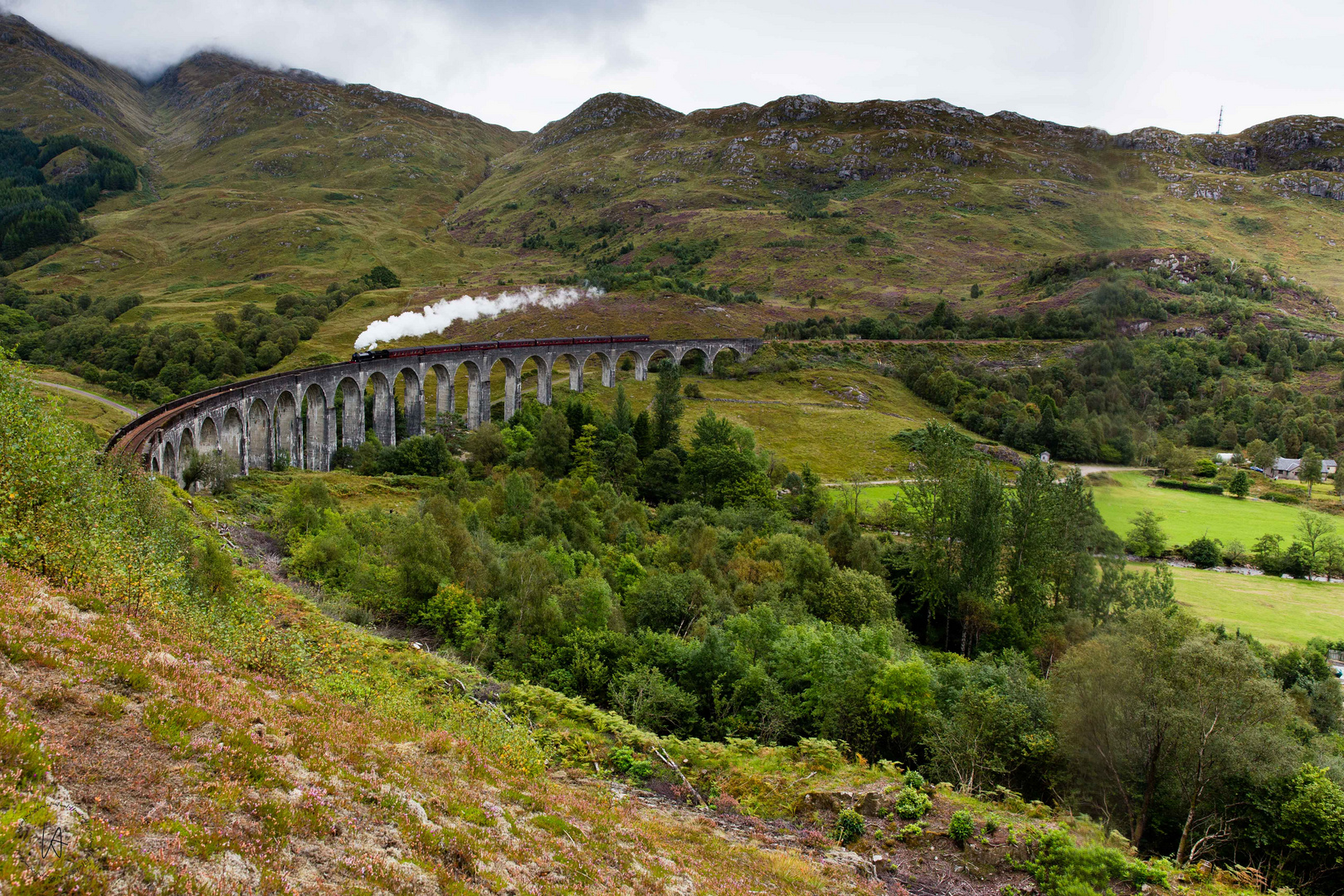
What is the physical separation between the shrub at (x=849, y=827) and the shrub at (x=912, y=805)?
104 centimetres

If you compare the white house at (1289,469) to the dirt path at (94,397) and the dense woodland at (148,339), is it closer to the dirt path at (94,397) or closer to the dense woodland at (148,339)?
the dirt path at (94,397)

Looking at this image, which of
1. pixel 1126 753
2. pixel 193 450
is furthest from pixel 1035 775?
pixel 193 450

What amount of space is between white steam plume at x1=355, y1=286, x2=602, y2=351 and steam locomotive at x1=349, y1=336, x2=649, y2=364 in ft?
73.0

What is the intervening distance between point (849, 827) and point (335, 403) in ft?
254

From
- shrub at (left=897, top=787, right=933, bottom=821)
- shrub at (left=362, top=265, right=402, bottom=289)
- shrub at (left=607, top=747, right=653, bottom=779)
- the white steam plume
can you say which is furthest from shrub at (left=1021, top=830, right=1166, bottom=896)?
shrub at (left=362, top=265, right=402, bottom=289)

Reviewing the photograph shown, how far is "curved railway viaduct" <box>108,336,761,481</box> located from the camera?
4747 centimetres

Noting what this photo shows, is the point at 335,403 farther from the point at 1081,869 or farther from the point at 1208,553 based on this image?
the point at 1208,553

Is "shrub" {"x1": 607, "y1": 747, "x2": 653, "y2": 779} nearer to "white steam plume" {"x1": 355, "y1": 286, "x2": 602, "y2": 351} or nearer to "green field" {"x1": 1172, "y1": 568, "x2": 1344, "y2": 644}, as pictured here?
"green field" {"x1": 1172, "y1": 568, "x2": 1344, "y2": 644}

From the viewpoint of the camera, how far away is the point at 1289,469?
19188mm

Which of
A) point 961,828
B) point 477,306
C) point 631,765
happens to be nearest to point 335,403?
point 477,306

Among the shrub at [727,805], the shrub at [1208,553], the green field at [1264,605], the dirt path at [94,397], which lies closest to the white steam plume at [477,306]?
the dirt path at [94,397]

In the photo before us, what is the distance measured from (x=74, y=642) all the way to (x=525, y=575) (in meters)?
18.1

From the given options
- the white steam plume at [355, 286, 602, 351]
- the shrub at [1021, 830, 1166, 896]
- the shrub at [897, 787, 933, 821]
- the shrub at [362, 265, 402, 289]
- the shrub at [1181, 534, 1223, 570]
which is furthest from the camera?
the shrub at [362, 265, 402, 289]

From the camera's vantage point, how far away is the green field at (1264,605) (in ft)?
130
